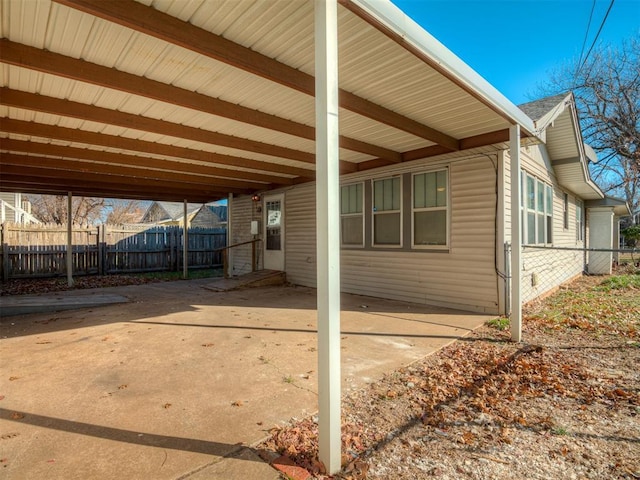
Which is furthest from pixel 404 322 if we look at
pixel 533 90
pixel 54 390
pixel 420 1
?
pixel 533 90

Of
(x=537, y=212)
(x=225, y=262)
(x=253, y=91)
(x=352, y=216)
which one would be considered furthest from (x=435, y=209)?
(x=225, y=262)

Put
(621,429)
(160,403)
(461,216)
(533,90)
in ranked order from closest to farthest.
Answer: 1. (621,429)
2. (160,403)
3. (461,216)
4. (533,90)

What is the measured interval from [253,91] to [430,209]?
13.0ft

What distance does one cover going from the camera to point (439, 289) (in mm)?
6246

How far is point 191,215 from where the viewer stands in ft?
108

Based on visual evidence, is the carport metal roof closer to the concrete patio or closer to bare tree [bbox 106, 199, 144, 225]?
the concrete patio

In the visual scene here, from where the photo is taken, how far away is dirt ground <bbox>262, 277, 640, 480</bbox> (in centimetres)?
189

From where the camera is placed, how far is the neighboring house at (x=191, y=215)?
96.8ft

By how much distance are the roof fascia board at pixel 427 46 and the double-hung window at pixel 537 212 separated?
3419 mm

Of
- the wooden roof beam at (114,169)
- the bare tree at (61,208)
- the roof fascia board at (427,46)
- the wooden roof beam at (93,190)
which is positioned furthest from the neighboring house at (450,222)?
the bare tree at (61,208)

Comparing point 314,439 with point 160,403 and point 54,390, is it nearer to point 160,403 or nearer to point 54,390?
point 160,403

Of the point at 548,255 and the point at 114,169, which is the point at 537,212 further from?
the point at 114,169

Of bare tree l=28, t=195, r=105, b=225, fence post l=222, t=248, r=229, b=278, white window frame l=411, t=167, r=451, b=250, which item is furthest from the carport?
bare tree l=28, t=195, r=105, b=225

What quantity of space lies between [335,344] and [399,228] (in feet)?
17.4
